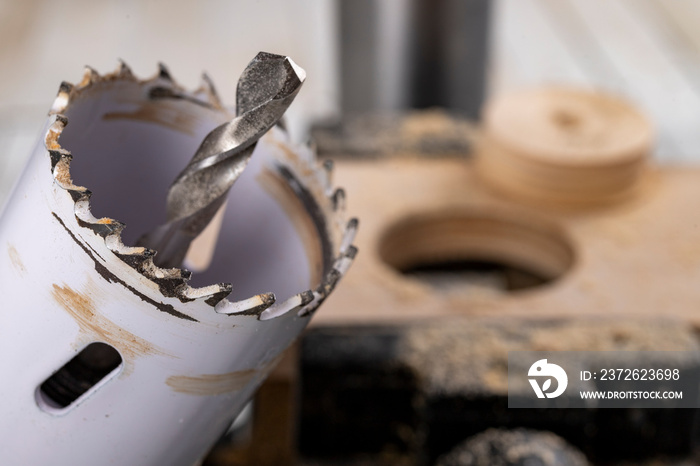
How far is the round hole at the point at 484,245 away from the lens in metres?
1.23

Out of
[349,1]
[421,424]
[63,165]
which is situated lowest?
[421,424]

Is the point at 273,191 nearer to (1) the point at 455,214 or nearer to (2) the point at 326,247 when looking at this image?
(2) the point at 326,247

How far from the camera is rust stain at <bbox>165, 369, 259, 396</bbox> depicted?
413mm

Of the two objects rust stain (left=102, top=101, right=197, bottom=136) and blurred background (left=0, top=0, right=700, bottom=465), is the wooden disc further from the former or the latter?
rust stain (left=102, top=101, right=197, bottom=136)

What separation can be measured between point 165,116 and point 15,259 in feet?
0.45

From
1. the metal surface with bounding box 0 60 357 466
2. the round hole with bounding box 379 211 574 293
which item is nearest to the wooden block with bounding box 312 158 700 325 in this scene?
the round hole with bounding box 379 211 574 293

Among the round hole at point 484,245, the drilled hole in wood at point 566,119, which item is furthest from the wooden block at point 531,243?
the drilled hole in wood at point 566,119

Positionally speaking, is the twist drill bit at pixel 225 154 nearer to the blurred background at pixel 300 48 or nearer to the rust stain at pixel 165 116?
the rust stain at pixel 165 116

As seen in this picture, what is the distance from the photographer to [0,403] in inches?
16.7

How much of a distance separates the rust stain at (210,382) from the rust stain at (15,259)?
9 centimetres

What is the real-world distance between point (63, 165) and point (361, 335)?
572mm

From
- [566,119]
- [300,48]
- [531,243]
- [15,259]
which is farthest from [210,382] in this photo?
[300,48]

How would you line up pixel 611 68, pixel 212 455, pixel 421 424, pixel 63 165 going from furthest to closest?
pixel 611 68 < pixel 212 455 < pixel 421 424 < pixel 63 165

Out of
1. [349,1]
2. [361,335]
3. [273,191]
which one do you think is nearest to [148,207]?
[273,191]
